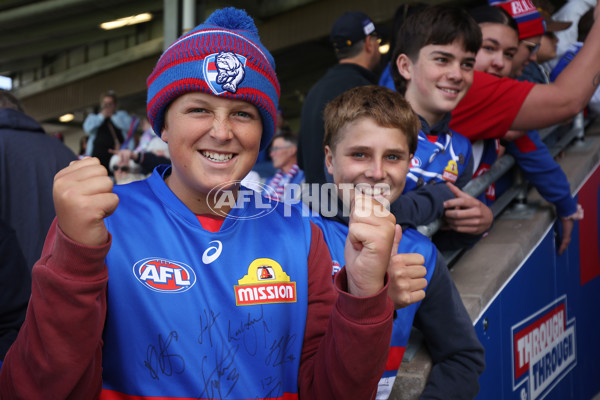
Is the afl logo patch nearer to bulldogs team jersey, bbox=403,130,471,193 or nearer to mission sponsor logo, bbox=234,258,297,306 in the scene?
mission sponsor logo, bbox=234,258,297,306

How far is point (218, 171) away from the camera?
4.07 ft

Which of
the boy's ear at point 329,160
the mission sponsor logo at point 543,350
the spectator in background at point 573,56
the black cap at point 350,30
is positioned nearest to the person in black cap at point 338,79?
the black cap at point 350,30

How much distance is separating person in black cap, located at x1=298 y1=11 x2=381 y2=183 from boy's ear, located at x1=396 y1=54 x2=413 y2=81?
596 mm

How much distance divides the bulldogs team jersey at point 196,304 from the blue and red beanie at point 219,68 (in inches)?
8.5

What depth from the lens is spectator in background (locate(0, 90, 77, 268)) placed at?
2881 mm

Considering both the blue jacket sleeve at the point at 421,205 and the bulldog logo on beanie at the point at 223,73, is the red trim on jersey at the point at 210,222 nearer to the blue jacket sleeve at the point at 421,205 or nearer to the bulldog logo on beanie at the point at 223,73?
the bulldog logo on beanie at the point at 223,73

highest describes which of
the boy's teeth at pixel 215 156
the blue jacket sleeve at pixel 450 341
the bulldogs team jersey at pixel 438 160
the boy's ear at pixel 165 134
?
the boy's ear at pixel 165 134

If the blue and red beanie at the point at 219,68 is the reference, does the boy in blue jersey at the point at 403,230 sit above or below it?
below

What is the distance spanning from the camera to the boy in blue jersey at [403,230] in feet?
5.57

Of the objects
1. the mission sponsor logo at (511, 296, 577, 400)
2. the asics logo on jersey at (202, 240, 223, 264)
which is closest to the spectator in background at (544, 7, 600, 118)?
the mission sponsor logo at (511, 296, 577, 400)

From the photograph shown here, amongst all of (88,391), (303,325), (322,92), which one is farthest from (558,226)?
(88,391)

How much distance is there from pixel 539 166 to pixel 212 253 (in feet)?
6.94

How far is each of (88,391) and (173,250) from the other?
12.2 inches

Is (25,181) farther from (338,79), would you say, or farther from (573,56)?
(573,56)
